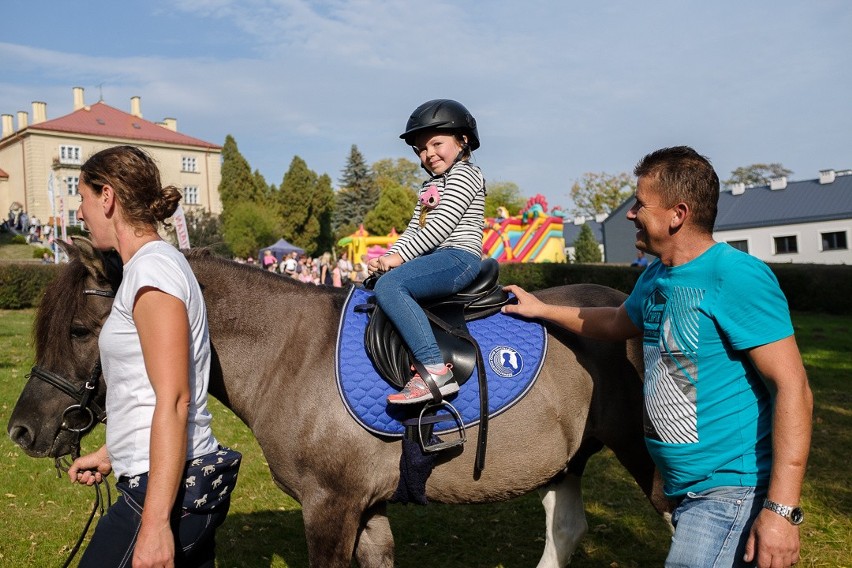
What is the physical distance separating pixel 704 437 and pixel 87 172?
7.73ft

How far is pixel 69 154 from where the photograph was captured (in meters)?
63.4

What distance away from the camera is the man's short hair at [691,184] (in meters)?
2.47

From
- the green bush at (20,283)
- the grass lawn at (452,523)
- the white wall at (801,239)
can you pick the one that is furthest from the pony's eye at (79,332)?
the white wall at (801,239)

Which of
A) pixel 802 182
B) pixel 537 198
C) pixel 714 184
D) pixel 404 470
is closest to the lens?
pixel 714 184

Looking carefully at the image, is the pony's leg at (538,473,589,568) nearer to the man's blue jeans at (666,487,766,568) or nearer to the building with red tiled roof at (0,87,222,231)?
the man's blue jeans at (666,487,766,568)

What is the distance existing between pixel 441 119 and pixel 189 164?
71519 mm

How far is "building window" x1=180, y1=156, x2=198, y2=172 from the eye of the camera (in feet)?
229

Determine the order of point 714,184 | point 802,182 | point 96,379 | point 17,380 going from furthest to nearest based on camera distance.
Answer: point 802,182 < point 17,380 < point 96,379 < point 714,184

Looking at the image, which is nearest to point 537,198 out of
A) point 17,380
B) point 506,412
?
point 17,380

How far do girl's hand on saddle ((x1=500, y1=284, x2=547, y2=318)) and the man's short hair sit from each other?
126cm

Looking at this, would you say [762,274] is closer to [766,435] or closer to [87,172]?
[766,435]

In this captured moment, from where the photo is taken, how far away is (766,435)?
2369mm

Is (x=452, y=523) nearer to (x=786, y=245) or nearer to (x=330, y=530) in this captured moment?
(x=330, y=530)

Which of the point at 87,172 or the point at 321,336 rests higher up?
the point at 87,172
